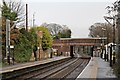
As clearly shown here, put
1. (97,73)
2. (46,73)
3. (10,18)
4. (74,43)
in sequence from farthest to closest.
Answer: (74,43)
(10,18)
(46,73)
(97,73)

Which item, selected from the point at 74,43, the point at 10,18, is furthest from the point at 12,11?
the point at 74,43

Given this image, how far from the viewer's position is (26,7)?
66.4 metres

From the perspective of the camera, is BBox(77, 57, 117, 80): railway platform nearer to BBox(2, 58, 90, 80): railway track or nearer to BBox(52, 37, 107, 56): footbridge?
BBox(2, 58, 90, 80): railway track

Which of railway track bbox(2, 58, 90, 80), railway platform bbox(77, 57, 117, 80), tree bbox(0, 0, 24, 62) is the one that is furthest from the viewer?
tree bbox(0, 0, 24, 62)

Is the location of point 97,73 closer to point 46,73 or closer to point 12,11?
point 46,73

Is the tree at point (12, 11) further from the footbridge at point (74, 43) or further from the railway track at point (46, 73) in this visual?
the footbridge at point (74, 43)

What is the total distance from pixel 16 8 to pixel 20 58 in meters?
12.1

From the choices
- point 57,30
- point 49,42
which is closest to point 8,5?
point 49,42

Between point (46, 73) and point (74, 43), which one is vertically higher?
point (74, 43)

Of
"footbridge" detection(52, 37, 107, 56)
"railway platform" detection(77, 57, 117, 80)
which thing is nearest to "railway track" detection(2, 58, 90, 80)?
"railway platform" detection(77, 57, 117, 80)

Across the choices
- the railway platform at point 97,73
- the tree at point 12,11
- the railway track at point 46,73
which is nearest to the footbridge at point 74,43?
the tree at point 12,11

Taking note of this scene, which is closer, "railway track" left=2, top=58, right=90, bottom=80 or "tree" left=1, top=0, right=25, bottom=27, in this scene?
"railway track" left=2, top=58, right=90, bottom=80

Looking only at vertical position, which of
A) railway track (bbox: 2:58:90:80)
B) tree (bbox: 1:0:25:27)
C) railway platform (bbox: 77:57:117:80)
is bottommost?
railway track (bbox: 2:58:90:80)

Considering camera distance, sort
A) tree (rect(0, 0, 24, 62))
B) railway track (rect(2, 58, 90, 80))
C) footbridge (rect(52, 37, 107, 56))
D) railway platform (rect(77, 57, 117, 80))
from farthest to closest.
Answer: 1. footbridge (rect(52, 37, 107, 56))
2. tree (rect(0, 0, 24, 62))
3. railway track (rect(2, 58, 90, 80))
4. railway platform (rect(77, 57, 117, 80))
